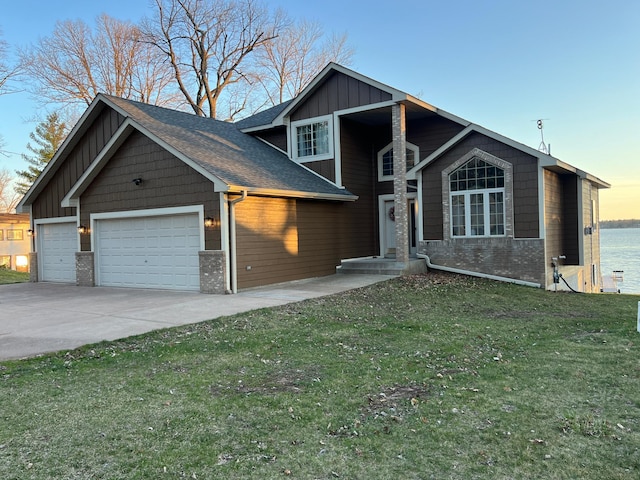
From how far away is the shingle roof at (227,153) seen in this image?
12477mm

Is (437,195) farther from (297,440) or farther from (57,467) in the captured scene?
(57,467)

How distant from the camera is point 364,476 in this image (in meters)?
3.03

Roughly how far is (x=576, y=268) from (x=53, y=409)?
1538 cm

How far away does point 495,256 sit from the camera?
44.8 feet

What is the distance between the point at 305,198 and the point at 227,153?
267 centimetres

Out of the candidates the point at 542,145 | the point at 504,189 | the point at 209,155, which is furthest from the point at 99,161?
the point at 542,145

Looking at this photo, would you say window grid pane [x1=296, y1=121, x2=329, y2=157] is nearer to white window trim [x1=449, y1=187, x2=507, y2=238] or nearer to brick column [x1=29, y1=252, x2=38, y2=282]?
white window trim [x1=449, y1=187, x2=507, y2=238]

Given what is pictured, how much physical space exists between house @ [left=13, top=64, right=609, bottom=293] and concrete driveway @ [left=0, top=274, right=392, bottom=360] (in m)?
→ 0.95

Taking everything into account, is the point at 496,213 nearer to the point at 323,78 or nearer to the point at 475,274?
the point at 475,274

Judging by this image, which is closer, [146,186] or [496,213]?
[146,186]

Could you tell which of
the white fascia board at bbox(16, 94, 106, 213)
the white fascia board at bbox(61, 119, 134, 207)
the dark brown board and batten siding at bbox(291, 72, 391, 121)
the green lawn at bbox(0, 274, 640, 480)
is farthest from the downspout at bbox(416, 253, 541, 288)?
the white fascia board at bbox(16, 94, 106, 213)

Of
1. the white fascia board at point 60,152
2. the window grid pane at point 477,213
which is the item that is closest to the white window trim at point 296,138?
the window grid pane at point 477,213

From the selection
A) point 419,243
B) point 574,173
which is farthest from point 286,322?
point 574,173

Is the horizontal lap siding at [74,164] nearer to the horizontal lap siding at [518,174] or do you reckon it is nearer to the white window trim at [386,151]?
the white window trim at [386,151]
